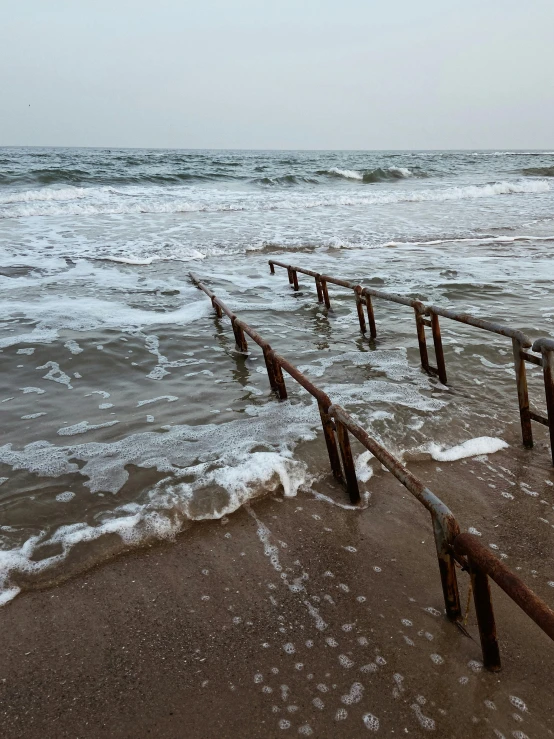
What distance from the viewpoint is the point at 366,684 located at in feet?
6.24

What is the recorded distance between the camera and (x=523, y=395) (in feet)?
11.4

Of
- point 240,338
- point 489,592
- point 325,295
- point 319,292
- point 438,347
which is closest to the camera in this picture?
point 489,592

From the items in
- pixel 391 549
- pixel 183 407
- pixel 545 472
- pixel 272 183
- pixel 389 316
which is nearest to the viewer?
pixel 391 549

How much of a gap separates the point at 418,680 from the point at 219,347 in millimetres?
4381

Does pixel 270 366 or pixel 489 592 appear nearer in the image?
pixel 489 592

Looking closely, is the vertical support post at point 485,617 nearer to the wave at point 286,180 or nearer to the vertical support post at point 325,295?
the vertical support post at point 325,295

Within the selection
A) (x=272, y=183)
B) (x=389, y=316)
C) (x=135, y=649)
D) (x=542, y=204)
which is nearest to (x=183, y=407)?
(x=135, y=649)

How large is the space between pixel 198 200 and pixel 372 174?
1588 cm

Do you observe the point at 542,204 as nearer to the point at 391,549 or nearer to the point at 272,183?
the point at 272,183

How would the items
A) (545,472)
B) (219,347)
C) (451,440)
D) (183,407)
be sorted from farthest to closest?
(219,347) < (183,407) < (451,440) < (545,472)

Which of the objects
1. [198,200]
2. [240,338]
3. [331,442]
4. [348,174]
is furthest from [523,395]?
[348,174]

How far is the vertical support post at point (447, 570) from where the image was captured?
1869 mm

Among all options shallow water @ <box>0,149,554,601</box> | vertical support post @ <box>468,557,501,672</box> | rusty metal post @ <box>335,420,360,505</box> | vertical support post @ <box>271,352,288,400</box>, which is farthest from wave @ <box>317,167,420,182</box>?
vertical support post @ <box>468,557,501,672</box>

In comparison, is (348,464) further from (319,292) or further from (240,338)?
(319,292)
